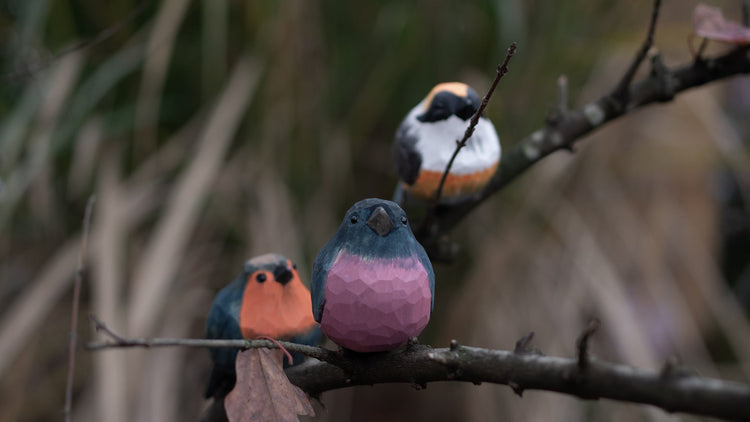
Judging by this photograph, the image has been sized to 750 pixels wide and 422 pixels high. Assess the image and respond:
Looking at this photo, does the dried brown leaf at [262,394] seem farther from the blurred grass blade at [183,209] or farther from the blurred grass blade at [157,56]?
the blurred grass blade at [157,56]

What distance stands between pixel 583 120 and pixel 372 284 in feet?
1.30

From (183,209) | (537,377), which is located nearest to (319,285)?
(537,377)

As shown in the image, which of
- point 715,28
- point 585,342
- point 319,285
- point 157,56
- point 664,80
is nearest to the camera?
point 585,342

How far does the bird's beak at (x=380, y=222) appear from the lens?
36 centimetres

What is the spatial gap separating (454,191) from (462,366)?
0.24m

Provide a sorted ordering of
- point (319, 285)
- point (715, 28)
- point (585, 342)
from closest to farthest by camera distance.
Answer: point (585, 342), point (319, 285), point (715, 28)

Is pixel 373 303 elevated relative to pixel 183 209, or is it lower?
elevated

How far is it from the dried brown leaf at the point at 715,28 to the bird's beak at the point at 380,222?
1.07ft

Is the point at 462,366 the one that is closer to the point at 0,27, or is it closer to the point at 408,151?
the point at 408,151

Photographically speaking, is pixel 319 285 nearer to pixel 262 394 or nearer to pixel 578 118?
pixel 262 394

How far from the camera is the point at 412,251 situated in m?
0.37

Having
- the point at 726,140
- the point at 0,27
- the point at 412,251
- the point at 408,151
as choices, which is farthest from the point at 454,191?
the point at 0,27

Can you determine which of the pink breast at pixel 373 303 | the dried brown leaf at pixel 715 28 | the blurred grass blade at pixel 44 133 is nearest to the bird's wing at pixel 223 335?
the pink breast at pixel 373 303

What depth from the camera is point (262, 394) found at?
13.1 inches
